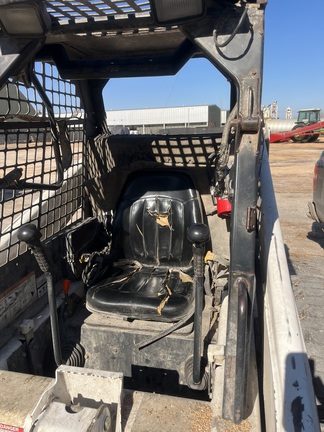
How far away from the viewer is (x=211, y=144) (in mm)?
2895

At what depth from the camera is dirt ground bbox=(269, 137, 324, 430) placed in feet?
9.43

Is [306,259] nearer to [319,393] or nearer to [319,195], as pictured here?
[319,195]

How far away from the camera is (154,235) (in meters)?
2.87

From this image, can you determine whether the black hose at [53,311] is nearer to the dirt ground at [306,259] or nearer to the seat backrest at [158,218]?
the seat backrest at [158,218]

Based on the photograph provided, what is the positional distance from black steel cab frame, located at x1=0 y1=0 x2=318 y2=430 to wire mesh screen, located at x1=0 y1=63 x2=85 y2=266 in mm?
11

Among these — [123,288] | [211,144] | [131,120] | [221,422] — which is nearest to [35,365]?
[123,288]

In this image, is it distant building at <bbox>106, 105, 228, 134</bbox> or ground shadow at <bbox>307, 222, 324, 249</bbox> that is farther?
distant building at <bbox>106, 105, 228, 134</bbox>

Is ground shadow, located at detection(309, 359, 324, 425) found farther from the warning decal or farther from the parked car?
the parked car

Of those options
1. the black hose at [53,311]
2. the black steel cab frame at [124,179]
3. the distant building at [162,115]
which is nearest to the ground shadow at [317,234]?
the black steel cab frame at [124,179]

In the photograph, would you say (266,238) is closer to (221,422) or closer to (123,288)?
(221,422)

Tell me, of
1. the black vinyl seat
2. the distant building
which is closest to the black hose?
the black vinyl seat

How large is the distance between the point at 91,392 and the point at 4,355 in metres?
0.69

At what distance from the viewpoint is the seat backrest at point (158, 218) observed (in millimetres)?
2824

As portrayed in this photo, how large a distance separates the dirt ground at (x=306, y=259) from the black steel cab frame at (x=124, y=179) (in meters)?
0.97
